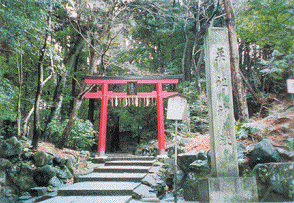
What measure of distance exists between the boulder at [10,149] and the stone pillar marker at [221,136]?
19.3 ft

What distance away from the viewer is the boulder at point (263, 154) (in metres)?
4.32

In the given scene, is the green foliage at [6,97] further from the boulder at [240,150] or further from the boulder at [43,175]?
the boulder at [240,150]

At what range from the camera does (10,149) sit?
6.09 meters

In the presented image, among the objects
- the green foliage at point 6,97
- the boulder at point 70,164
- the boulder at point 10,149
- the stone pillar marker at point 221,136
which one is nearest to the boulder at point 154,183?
the stone pillar marker at point 221,136

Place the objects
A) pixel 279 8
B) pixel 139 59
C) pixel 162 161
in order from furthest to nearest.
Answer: pixel 139 59, pixel 162 161, pixel 279 8

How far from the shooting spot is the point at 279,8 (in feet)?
19.3

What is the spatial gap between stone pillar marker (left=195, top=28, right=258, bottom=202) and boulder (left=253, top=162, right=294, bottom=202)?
1.42 feet

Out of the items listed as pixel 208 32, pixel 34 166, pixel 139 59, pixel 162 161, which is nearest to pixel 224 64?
pixel 208 32

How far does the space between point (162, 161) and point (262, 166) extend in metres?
4.53

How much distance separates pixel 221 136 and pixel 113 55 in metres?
10.4

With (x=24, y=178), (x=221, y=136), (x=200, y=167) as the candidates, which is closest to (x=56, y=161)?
(x=24, y=178)

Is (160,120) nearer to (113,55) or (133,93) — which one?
(133,93)

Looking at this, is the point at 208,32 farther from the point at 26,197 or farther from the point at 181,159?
the point at 26,197

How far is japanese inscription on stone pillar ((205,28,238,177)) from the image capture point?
13.1 ft
